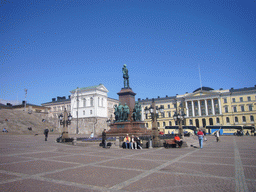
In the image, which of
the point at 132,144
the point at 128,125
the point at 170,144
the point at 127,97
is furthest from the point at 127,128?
the point at 170,144

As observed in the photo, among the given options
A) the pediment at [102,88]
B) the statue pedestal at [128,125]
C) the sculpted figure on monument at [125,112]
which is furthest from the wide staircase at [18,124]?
the pediment at [102,88]

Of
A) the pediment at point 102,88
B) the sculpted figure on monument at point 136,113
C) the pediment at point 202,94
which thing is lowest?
the sculpted figure on monument at point 136,113

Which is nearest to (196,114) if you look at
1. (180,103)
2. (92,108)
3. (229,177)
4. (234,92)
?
(180,103)

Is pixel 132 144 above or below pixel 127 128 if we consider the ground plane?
below

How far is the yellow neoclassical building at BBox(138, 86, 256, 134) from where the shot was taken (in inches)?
3086

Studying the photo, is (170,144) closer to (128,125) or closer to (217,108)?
(128,125)

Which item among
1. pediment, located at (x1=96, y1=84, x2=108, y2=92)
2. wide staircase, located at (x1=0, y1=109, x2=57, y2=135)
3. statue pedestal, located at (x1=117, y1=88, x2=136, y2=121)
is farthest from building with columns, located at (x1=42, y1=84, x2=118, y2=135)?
statue pedestal, located at (x1=117, y1=88, x2=136, y2=121)

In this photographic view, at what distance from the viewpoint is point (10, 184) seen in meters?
5.89

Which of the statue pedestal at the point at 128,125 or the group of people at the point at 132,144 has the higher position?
the statue pedestal at the point at 128,125

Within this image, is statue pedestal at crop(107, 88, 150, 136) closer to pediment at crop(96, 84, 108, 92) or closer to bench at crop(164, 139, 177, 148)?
bench at crop(164, 139, 177, 148)

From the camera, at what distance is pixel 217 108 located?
85.3m

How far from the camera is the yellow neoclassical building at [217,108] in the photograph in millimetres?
78375

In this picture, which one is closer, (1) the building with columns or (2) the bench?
(2) the bench

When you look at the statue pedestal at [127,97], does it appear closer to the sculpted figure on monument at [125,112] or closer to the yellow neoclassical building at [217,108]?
the sculpted figure on monument at [125,112]
